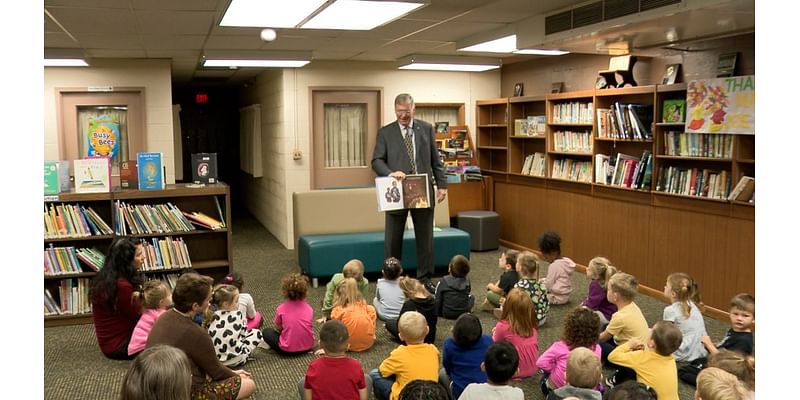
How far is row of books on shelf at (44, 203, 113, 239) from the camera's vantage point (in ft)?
17.5

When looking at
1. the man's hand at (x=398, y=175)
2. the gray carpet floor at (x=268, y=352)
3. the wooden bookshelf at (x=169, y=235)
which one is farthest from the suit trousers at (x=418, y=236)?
the wooden bookshelf at (x=169, y=235)

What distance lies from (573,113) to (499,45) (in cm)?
124

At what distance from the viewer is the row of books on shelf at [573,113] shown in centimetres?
725

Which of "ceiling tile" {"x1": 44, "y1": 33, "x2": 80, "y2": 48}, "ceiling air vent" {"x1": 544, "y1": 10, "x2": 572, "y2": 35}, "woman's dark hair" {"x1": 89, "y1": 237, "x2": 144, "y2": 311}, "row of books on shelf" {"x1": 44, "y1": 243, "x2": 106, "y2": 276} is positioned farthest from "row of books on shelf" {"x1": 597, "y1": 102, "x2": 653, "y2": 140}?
"ceiling tile" {"x1": 44, "y1": 33, "x2": 80, "y2": 48}

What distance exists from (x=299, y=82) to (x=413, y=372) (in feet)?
19.2

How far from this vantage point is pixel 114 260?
176 inches

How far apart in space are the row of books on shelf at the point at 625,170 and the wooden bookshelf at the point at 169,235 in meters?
3.71

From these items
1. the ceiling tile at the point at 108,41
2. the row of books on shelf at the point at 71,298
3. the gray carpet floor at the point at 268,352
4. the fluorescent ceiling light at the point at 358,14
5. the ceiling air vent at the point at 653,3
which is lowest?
the gray carpet floor at the point at 268,352

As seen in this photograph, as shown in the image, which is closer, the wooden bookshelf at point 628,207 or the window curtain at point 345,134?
the wooden bookshelf at point 628,207

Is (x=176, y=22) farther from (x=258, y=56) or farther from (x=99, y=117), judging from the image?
(x=99, y=117)

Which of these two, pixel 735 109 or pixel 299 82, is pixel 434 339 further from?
pixel 299 82

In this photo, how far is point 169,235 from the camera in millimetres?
5734

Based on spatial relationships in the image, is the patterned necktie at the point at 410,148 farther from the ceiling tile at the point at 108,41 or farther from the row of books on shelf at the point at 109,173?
the ceiling tile at the point at 108,41
